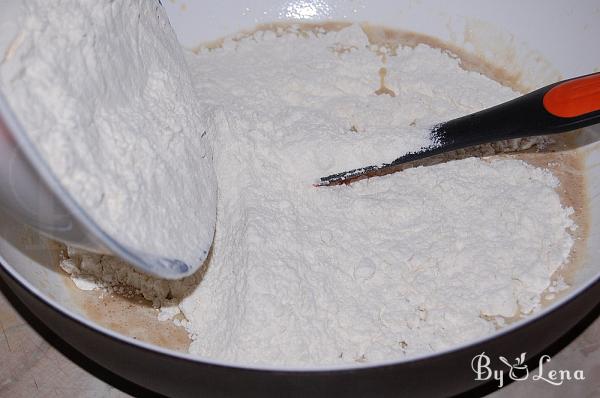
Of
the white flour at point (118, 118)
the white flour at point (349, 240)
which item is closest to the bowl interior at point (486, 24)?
the white flour at point (349, 240)

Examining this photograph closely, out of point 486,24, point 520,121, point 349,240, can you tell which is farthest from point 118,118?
point 486,24

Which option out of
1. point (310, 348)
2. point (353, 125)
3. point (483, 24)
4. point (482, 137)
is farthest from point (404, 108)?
point (310, 348)

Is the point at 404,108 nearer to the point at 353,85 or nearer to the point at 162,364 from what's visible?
the point at 353,85

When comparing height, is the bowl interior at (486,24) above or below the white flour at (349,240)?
above

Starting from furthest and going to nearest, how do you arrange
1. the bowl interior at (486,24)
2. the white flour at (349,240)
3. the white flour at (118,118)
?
1. the bowl interior at (486,24)
2. the white flour at (349,240)
3. the white flour at (118,118)

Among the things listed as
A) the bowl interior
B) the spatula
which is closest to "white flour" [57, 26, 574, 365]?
the spatula

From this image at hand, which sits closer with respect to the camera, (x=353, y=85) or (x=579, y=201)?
(x=579, y=201)

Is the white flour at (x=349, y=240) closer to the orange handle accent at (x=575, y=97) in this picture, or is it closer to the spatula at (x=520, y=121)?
the spatula at (x=520, y=121)
